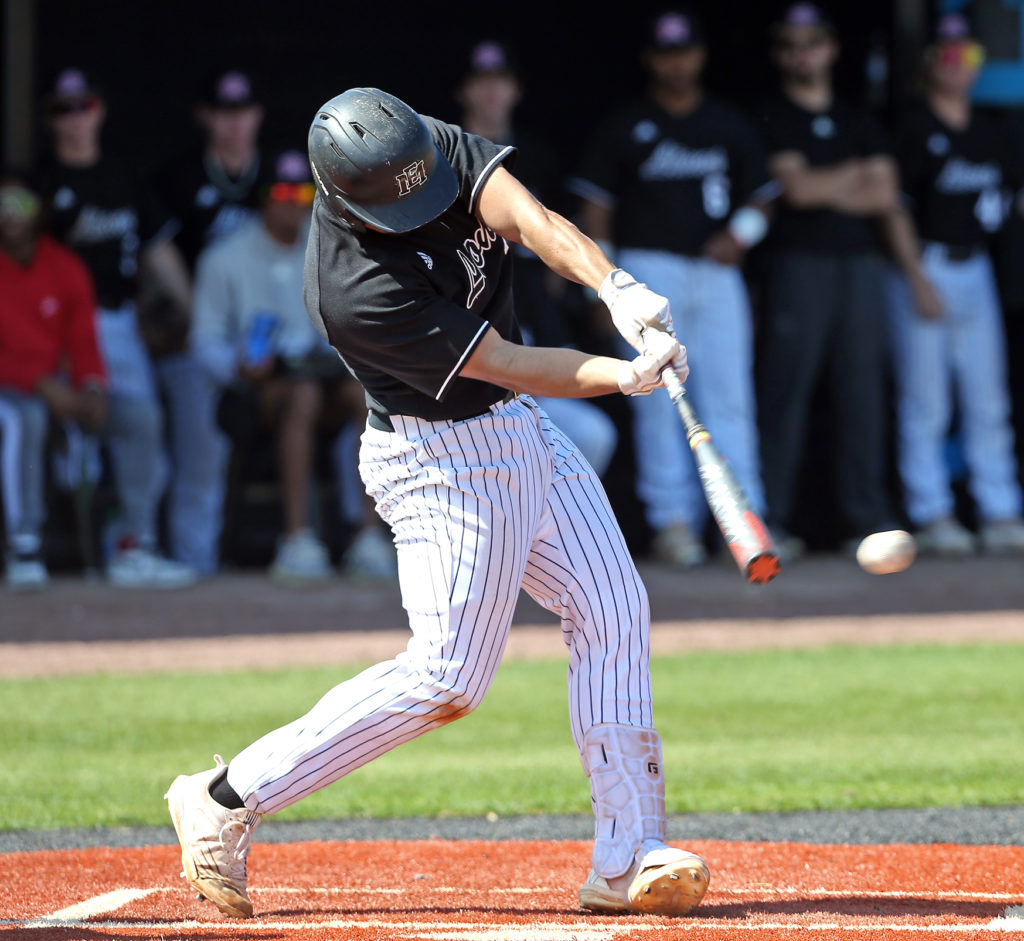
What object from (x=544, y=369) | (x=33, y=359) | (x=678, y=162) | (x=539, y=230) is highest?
(x=678, y=162)

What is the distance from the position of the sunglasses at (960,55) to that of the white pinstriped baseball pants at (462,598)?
18.9ft

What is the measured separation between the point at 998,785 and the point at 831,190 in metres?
4.09

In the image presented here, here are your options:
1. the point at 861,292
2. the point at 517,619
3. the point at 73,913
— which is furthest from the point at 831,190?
the point at 73,913

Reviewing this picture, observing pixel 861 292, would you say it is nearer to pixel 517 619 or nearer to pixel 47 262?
pixel 517 619

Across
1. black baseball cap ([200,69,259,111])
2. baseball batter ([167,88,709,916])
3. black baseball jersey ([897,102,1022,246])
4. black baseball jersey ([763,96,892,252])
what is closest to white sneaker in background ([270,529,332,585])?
black baseball cap ([200,69,259,111])

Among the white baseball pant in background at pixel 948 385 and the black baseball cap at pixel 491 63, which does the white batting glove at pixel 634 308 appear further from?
the white baseball pant in background at pixel 948 385

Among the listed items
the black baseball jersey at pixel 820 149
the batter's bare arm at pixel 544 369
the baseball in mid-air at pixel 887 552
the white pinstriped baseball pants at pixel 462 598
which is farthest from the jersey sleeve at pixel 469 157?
the black baseball jersey at pixel 820 149

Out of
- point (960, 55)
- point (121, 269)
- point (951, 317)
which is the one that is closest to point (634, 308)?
point (121, 269)

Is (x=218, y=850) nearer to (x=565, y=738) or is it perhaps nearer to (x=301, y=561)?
(x=565, y=738)

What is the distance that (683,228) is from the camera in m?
7.66

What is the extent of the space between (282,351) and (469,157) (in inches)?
181

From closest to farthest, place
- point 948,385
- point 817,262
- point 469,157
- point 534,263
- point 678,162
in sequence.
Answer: point 469,157, point 534,263, point 678,162, point 817,262, point 948,385

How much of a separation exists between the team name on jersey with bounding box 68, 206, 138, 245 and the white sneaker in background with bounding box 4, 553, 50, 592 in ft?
5.26

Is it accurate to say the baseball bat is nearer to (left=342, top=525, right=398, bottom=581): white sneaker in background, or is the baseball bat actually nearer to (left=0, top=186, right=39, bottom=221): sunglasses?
(left=342, top=525, right=398, bottom=581): white sneaker in background
